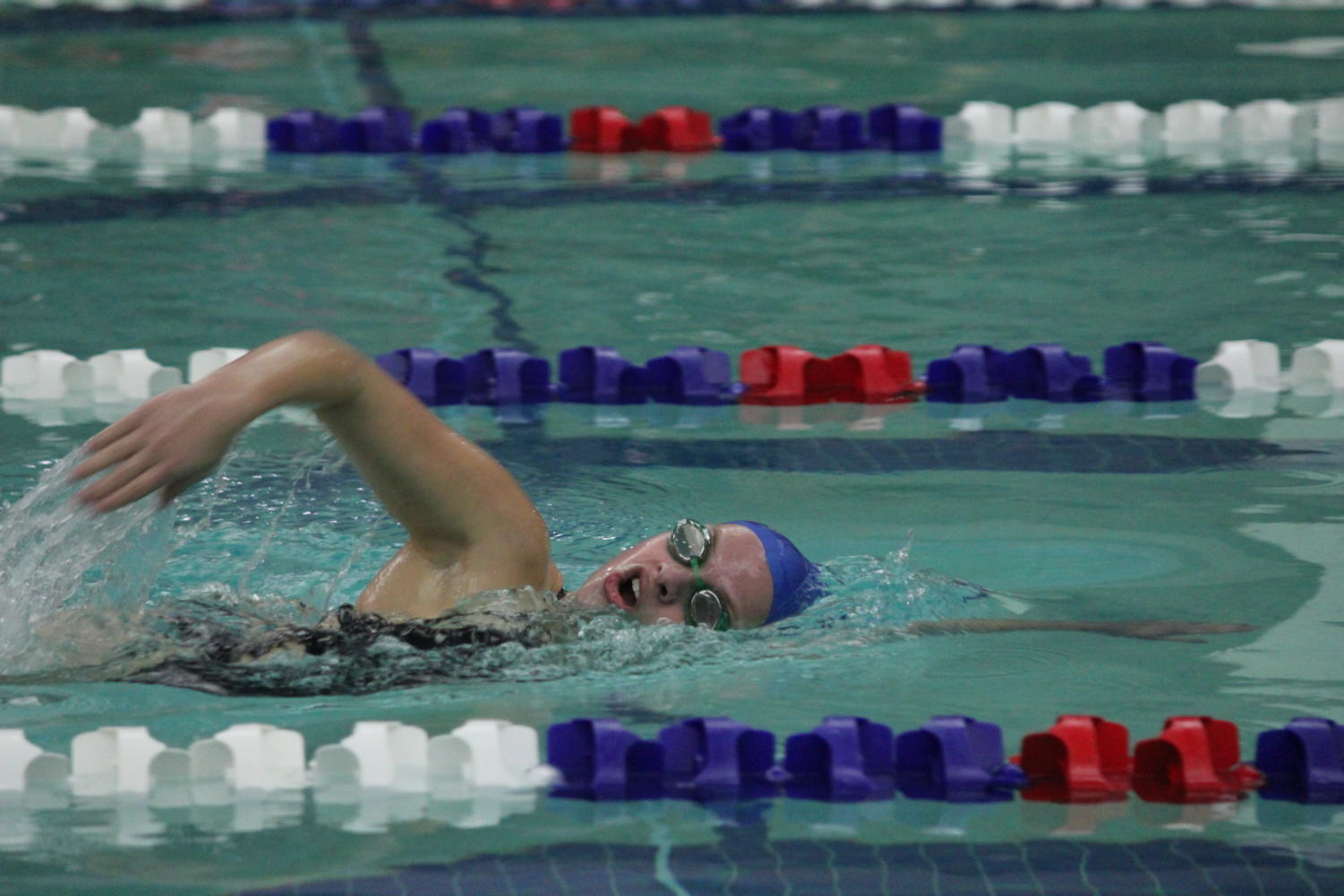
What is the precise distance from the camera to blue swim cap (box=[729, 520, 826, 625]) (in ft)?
10.3

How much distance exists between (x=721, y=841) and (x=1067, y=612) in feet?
3.84

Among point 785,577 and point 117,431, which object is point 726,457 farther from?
point 117,431

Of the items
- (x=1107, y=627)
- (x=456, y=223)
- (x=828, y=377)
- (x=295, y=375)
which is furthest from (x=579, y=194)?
(x=295, y=375)

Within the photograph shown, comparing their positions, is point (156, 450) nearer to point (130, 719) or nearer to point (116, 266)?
point (130, 719)

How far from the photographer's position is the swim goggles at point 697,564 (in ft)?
9.97

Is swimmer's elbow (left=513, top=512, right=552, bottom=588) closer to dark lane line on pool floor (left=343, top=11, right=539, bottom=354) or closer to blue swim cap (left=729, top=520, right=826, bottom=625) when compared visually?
blue swim cap (left=729, top=520, right=826, bottom=625)

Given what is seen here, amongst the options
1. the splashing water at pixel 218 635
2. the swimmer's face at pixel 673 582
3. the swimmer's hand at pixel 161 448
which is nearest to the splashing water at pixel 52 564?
the splashing water at pixel 218 635

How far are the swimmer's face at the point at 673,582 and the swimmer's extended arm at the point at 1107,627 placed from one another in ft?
1.07

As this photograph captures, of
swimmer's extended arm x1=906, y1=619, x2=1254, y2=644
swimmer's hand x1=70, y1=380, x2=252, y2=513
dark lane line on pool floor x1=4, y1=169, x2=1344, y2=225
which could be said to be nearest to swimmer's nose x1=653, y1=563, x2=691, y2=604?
swimmer's extended arm x1=906, y1=619, x2=1254, y2=644

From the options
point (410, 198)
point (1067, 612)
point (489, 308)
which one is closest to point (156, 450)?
point (1067, 612)

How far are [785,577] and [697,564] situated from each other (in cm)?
17

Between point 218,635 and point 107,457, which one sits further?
point 218,635

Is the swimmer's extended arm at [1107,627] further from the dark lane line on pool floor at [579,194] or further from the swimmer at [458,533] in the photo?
the dark lane line on pool floor at [579,194]

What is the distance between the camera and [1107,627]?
3.31 meters
